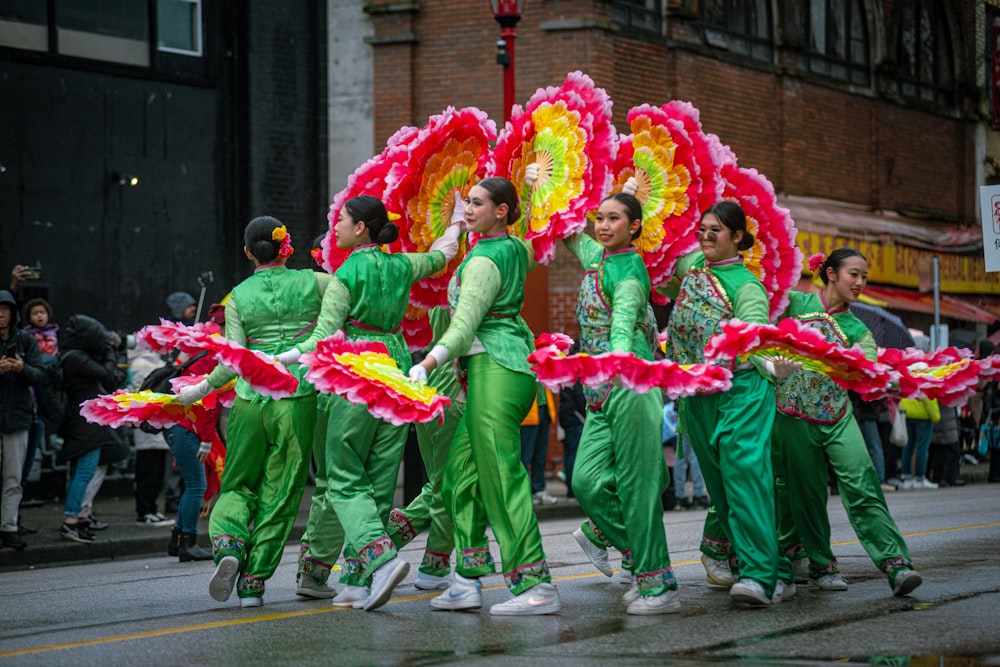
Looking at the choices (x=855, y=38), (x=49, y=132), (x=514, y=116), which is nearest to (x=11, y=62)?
(x=49, y=132)

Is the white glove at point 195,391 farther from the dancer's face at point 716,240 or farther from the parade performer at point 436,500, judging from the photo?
the dancer's face at point 716,240

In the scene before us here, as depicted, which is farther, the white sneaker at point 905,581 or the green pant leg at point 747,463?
the white sneaker at point 905,581

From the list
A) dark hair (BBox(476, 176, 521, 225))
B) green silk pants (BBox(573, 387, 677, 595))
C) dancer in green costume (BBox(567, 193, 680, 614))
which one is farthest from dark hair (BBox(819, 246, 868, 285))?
dark hair (BBox(476, 176, 521, 225))

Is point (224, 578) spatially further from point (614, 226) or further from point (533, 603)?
point (614, 226)

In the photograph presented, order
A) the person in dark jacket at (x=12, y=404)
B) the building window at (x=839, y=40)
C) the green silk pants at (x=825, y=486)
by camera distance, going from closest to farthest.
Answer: the green silk pants at (x=825, y=486)
the person in dark jacket at (x=12, y=404)
the building window at (x=839, y=40)

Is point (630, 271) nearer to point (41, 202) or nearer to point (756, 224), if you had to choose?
point (756, 224)

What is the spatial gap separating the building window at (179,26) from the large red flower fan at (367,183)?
497 inches

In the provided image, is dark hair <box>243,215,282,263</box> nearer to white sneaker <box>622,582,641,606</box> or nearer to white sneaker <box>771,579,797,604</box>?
white sneaker <box>622,582,641,606</box>

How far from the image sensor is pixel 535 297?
23000 millimetres

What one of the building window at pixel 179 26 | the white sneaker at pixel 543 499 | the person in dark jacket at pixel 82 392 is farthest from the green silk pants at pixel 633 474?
the building window at pixel 179 26

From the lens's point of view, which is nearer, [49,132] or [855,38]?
[49,132]

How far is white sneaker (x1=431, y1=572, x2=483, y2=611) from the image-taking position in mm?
8227

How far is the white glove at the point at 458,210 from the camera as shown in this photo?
9031 mm

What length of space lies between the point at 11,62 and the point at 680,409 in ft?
43.7
